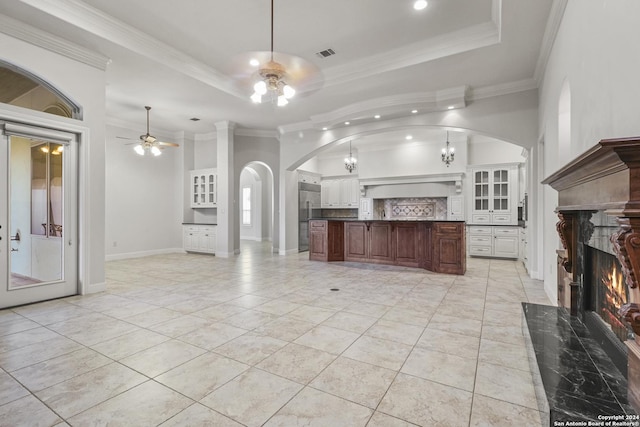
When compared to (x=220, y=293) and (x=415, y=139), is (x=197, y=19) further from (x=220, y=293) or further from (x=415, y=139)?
(x=415, y=139)

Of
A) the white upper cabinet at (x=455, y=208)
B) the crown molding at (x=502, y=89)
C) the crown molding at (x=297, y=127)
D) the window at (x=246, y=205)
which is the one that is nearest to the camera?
the crown molding at (x=502, y=89)

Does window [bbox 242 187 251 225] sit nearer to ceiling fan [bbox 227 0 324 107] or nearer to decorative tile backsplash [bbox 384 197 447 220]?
decorative tile backsplash [bbox 384 197 447 220]

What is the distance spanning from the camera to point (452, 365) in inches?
89.2

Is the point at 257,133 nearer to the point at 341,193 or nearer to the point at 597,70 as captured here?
the point at 341,193

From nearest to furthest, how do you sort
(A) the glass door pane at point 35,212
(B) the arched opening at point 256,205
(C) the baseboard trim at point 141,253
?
(A) the glass door pane at point 35,212, (C) the baseboard trim at point 141,253, (B) the arched opening at point 256,205

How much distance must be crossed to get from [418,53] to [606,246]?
12.2 feet

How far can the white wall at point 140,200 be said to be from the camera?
7.39 meters

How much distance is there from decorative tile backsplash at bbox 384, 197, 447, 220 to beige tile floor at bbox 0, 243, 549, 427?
15.2ft

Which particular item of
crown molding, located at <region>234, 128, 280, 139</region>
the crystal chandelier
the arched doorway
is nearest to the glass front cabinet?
crown molding, located at <region>234, 128, 280, 139</region>

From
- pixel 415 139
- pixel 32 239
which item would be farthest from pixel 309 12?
pixel 415 139

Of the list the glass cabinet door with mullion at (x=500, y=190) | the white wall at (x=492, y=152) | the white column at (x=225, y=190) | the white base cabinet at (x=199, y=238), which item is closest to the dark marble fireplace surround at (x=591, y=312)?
the glass cabinet door with mullion at (x=500, y=190)

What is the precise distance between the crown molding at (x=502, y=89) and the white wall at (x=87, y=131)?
620 cm

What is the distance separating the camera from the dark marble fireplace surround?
1271 mm

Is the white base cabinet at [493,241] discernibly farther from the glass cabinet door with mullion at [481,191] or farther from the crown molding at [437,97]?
the crown molding at [437,97]
